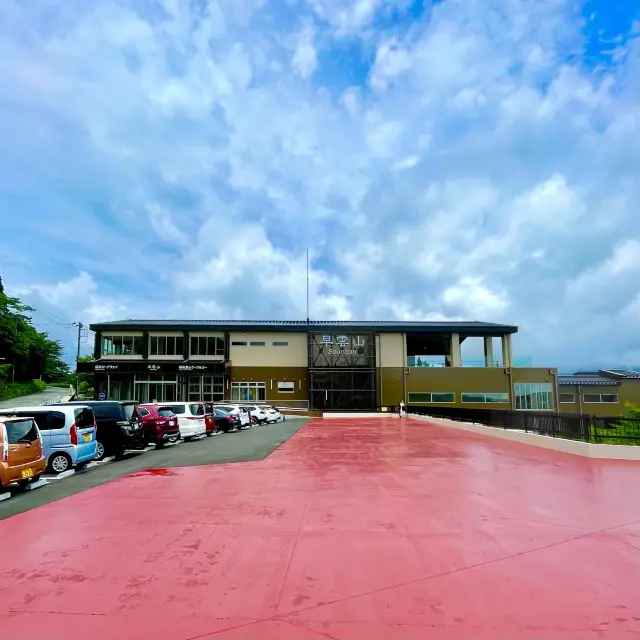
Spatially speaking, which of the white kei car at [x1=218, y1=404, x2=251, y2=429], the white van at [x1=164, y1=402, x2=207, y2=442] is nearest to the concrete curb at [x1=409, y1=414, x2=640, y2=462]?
the white van at [x1=164, y1=402, x2=207, y2=442]

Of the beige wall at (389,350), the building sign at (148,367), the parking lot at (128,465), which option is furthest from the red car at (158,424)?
the beige wall at (389,350)

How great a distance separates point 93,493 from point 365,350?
1640 inches

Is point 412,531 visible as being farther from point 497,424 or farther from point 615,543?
point 497,424

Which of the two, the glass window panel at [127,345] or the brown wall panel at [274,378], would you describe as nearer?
the brown wall panel at [274,378]

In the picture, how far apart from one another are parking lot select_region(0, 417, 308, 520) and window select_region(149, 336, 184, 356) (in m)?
31.7

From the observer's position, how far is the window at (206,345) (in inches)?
1987

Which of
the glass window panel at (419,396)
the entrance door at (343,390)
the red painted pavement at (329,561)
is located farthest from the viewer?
the entrance door at (343,390)

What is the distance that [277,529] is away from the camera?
636cm

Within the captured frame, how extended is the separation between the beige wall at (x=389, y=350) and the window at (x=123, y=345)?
936 inches

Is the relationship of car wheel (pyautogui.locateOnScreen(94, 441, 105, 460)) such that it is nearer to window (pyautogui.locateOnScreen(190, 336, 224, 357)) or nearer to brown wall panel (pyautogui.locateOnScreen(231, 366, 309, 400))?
brown wall panel (pyautogui.locateOnScreen(231, 366, 309, 400))

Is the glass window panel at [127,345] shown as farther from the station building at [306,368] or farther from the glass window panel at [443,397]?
the glass window panel at [443,397]

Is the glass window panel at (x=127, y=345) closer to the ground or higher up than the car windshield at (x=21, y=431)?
higher up

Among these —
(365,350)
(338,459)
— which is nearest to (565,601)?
(338,459)

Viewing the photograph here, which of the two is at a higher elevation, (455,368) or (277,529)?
(455,368)
